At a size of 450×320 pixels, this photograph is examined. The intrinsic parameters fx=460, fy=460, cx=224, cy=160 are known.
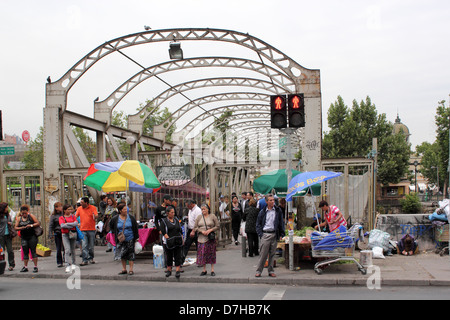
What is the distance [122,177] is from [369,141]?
128ft

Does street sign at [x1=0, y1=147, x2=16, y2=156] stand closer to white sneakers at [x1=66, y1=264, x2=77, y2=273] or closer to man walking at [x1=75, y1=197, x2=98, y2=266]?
man walking at [x1=75, y1=197, x2=98, y2=266]

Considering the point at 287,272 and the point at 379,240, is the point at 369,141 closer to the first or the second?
the point at 379,240

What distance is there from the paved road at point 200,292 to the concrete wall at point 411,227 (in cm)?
458

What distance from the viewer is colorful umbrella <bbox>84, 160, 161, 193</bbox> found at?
12.1 m

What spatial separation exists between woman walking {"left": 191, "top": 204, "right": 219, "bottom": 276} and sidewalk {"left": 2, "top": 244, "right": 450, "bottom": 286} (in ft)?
1.20

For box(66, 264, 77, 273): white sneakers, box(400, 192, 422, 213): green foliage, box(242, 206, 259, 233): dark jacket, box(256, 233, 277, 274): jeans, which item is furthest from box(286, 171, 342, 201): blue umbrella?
box(400, 192, 422, 213): green foliage

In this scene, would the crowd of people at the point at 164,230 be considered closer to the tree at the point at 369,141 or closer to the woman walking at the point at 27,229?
the woman walking at the point at 27,229

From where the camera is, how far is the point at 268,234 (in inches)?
414

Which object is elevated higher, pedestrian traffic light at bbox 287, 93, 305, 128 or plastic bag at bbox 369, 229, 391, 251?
pedestrian traffic light at bbox 287, 93, 305, 128

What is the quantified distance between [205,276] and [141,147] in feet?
44.1

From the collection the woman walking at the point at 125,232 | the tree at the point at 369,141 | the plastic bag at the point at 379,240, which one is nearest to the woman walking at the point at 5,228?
the woman walking at the point at 125,232

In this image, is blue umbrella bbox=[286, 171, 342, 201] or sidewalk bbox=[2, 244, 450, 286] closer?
sidewalk bbox=[2, 244, 450, 286]

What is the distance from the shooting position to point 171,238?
34.8 feet

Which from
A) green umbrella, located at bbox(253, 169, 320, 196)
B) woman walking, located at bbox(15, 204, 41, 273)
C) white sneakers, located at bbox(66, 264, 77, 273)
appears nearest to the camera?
white sneakers, located at bbox(66, 264, 77, 273)
